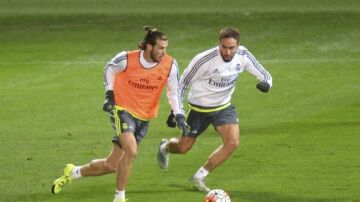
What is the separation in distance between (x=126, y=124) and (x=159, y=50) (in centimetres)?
106

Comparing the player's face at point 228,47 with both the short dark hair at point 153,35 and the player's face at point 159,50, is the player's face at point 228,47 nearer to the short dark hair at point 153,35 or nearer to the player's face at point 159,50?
the player's face at point 159,50

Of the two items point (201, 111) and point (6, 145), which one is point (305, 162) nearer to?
point (201, 111)

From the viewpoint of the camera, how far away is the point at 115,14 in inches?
1585

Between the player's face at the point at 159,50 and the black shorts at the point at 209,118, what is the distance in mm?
1874

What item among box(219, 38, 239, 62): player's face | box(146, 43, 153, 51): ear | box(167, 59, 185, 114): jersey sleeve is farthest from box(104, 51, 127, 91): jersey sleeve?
box(219, 38, 239, 62): player's face

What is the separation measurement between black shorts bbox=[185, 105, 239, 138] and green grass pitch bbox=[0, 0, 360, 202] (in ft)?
2.69

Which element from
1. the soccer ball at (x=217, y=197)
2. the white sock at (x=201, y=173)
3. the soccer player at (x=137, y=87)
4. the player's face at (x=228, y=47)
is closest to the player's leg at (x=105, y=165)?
the soccer player at (x=137, y=87)

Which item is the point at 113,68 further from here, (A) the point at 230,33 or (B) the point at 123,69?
(A) the point at 230,33

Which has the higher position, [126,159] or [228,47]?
[228,47]

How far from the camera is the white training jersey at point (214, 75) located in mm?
17156

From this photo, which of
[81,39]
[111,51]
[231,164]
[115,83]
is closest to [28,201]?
[115,83]

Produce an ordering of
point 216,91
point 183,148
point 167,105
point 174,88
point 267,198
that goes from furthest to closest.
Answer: point 167,105 < point 183,148 < point 216,91 < point 267,198 < point 174,88

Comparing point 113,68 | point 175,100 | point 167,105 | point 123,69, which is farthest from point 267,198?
point 167,105

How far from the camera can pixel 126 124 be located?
1566 cm
